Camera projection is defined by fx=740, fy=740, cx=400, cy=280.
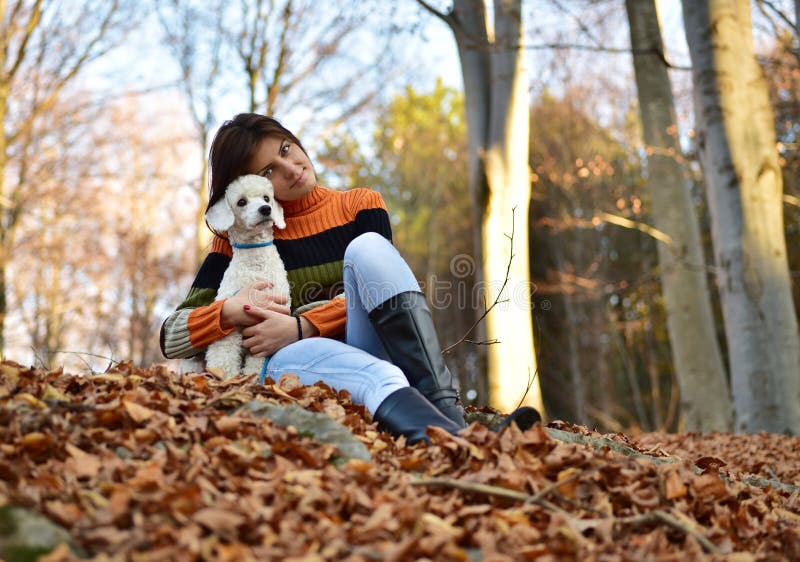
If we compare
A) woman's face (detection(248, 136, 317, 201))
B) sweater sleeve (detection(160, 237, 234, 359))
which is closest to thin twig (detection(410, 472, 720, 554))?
sweater sleeve (detection(160, 237, 234, 359))

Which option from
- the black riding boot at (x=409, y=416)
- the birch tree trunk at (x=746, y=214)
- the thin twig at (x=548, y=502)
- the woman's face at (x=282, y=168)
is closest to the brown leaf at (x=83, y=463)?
the thin twig at (x=548, y=502)

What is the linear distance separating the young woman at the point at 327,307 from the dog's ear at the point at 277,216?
0.33 ft

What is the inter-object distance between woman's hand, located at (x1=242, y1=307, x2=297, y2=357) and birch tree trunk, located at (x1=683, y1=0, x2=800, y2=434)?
4.06 metres

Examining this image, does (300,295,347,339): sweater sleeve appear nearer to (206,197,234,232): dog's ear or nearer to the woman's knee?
the woman's knee

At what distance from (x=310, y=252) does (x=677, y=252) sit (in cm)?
577

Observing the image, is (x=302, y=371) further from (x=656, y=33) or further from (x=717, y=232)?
(x=656, y=33)

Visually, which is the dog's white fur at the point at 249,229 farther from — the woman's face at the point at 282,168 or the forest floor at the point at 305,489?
the forest floor at the point at 305,489

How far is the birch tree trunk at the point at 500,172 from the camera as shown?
21.7 feet

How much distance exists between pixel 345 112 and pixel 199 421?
35.5 feet

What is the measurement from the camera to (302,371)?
10.3ft

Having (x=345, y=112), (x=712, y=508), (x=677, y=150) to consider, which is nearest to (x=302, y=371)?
(x=712, y=508)

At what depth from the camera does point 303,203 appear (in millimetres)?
3678

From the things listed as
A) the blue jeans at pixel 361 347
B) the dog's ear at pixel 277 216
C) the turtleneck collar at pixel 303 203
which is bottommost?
the blue jeans at pixel 361 347

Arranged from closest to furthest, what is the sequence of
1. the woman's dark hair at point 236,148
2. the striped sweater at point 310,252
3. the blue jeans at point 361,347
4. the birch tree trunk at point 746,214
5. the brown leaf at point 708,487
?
1. the brown leaf at point 708,487
2. the blue jeans at point 361,347
3. the striped sweater at point 310,252
4. the woman's dark hair at point 236,148
5. the birch tree trunk at point 746,214
